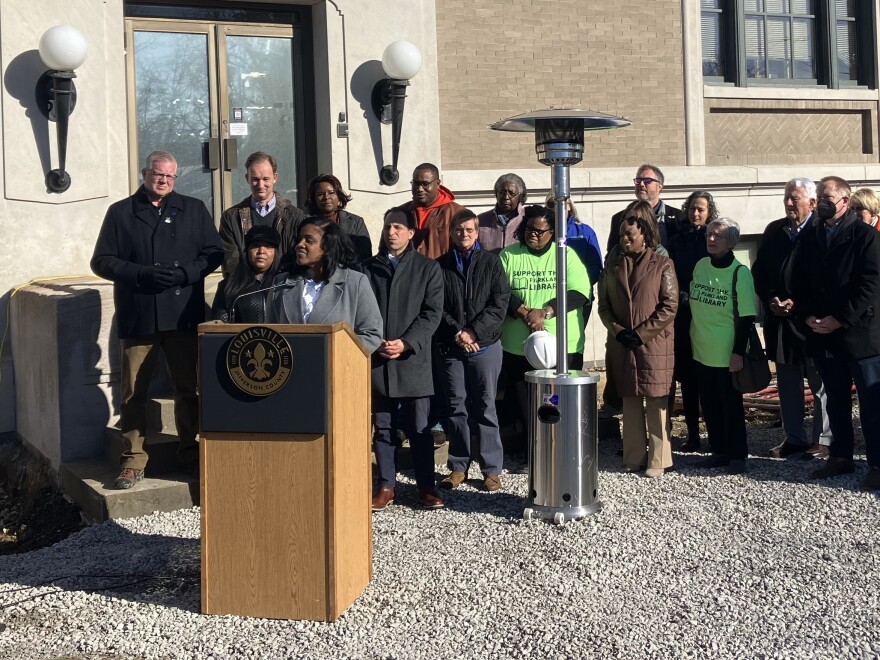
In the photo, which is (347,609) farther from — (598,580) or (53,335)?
(53,335)

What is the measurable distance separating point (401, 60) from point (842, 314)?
4643mm

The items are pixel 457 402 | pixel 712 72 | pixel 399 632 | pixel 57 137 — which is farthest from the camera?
pixel 712 72

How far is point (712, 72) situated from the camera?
12.7 metres

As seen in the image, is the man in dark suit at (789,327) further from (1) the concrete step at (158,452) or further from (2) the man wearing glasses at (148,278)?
(1) the concrete step at (158,452)

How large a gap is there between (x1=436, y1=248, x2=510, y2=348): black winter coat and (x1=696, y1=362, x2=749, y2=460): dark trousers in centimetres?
160

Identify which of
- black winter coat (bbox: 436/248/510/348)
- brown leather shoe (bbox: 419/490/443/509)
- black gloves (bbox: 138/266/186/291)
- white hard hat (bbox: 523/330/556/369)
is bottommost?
brown leather shoe (bbox: 419/490/443/509)

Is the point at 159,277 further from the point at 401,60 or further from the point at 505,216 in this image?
the point at 401,60

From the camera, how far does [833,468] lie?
7.61 m

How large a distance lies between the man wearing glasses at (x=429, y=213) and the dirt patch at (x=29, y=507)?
9.65ft

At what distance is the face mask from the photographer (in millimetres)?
7531

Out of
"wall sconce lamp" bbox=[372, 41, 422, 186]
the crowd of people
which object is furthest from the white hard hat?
"wall sconce lamp" bbox=[372, 41, 422, 186]

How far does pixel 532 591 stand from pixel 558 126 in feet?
8.71

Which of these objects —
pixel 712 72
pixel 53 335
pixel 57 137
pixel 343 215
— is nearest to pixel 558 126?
pixel 343 215

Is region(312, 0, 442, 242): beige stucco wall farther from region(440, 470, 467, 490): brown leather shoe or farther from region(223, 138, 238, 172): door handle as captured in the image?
region(440, 470, 467, 490): brown leather shoe
